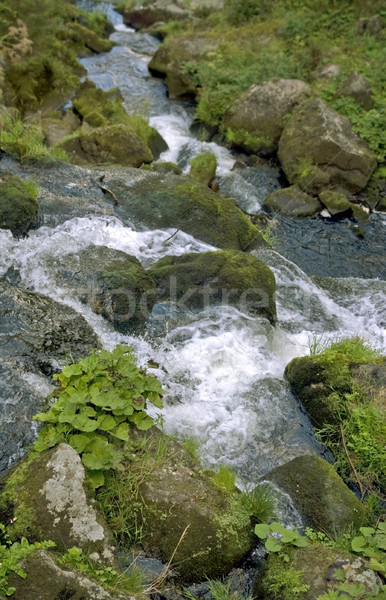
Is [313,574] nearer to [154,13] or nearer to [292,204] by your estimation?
[292,204]

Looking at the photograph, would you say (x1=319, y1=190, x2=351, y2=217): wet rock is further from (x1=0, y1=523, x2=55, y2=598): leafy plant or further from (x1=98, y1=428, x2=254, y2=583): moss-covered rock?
(x1=0, y1=523, x2=55, y2=598): leafy plant

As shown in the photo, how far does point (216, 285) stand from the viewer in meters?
6.54

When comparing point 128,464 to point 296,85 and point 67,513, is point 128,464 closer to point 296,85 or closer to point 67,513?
point 67,513

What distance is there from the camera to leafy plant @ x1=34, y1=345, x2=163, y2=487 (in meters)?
3.71

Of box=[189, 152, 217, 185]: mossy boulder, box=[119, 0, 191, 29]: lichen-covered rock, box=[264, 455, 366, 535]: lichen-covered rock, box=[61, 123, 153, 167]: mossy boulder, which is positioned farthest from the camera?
box=[119, 0, 191, 29]: lichen-covered rock

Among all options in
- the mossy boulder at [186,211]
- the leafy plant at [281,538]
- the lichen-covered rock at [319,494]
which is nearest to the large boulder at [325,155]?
the mossy boulder at [186,211]

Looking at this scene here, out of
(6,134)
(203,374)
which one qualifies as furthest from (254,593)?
(6,134)

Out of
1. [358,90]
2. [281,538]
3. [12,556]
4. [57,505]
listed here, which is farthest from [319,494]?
[358,90]

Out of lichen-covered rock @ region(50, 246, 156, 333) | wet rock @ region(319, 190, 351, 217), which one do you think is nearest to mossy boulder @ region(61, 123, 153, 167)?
lichen-covered rock @ region(50, 246, 156, 333)

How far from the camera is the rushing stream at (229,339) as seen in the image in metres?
5.12

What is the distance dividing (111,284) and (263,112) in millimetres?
7806

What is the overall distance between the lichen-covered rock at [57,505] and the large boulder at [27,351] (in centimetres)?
57

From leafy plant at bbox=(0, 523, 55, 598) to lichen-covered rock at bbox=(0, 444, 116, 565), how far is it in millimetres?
117

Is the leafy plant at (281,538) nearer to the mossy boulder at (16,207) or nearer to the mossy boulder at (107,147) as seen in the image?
the mossy boulder at (16,207)
